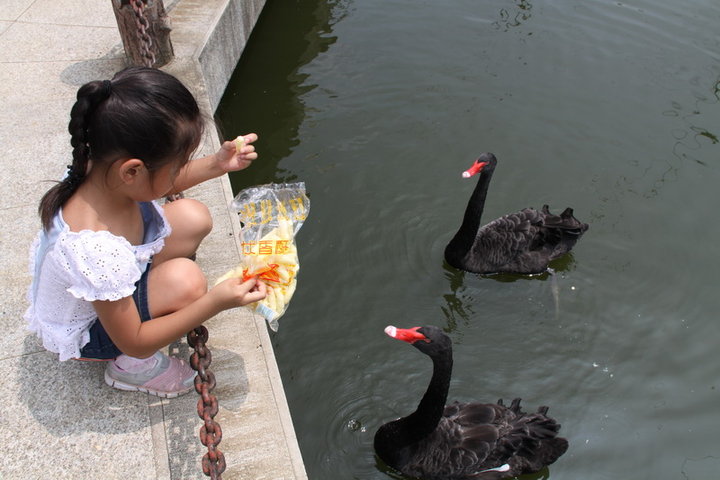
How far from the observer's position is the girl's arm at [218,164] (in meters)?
2.73

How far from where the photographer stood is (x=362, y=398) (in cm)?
379

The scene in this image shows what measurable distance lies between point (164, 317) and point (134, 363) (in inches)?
13.7

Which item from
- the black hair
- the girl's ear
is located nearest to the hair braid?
the black hair

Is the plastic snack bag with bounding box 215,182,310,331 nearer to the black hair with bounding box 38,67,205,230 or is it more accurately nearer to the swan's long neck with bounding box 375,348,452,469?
the black hair with bounding box 38,67,205,230

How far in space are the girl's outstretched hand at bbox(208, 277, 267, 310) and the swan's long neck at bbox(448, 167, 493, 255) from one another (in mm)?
2646

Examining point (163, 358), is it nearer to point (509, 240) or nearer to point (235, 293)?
point (235, 293)

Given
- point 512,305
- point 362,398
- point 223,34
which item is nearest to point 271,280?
point 362,398

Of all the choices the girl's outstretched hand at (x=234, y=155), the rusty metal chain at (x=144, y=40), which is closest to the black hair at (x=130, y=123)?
the girl's outstretched hand at (x=234, y=155)

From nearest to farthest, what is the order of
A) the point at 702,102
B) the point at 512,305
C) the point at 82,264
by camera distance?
the point at 82,264
the point at 512,305
the point at 702,102

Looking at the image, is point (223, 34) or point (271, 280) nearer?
point (271, 280)

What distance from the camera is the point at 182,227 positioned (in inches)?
107

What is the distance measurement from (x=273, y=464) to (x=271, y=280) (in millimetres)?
754

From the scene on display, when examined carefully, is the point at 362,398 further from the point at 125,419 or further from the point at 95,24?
the point at 95,24

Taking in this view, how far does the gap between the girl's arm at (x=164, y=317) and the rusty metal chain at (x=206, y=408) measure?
0.16 m
